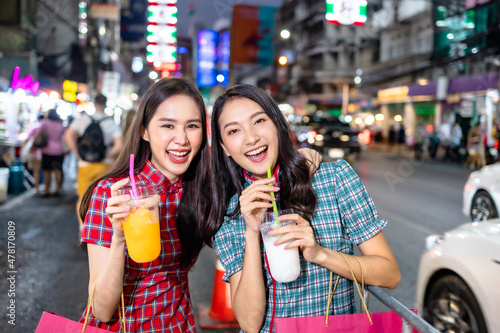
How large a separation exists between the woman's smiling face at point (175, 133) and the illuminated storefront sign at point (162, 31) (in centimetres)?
1725

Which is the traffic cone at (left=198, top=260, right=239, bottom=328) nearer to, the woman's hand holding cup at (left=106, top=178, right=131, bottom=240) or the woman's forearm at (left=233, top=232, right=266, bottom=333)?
the woman's forearm at (left=233, top=232, right=266, bottom=333)

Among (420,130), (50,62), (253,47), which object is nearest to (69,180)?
(50,62)

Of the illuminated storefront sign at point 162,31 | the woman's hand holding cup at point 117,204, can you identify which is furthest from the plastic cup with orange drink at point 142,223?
the illuminated storefront sign at point 162,31

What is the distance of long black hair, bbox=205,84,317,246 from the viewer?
1884 millimetres

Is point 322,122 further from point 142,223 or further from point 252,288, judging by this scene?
point 142,223

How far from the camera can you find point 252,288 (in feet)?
5.72

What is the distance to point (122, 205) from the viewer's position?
1600mm

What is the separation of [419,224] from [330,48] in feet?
166

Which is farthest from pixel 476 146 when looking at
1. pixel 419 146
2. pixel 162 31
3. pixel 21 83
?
pixel 21 83

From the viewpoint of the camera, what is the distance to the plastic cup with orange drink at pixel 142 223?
5.37 feet

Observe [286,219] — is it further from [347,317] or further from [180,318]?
[180,318]

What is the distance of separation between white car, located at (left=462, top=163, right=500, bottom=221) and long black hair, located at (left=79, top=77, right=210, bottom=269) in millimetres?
6180

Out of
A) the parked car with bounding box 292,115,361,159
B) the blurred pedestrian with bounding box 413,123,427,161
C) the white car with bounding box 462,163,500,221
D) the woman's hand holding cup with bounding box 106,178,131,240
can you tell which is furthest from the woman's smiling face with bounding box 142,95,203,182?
the blurred pedestrian with bounding box 413,123,427,161

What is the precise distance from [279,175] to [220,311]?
2.41 meters
